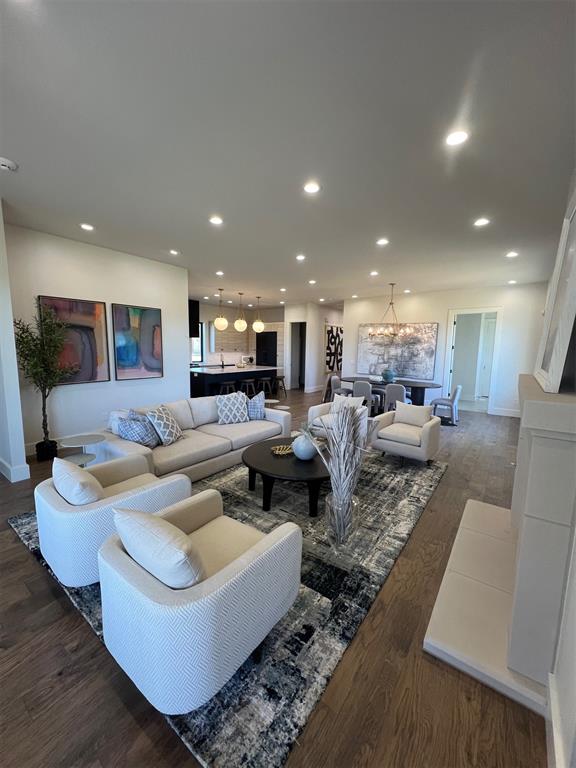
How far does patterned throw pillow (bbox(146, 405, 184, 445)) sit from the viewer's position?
129 inches

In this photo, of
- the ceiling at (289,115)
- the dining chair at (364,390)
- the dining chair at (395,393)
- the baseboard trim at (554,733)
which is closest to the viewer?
the baseboard trim at (554,733)

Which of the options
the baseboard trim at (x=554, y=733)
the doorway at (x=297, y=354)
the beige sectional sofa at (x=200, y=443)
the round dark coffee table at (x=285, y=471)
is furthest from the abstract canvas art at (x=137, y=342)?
the doorway at (x=297, y=354)

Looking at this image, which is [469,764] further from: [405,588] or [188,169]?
[188,169]

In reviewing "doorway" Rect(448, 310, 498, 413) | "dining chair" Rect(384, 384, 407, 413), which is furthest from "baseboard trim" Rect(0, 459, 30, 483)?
"doorway" Rect(448, 310, 498, 413)

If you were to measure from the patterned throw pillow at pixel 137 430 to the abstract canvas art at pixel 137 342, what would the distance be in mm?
2199

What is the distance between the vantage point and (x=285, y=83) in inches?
65.8

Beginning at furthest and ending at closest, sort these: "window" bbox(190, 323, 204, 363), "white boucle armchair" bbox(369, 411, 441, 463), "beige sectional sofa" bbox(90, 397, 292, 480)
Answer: "window" bbox(190, 323, 204, 363) → "white boucle armchair" bbox(369, 411, 441, 463) → "beige sectional sofa" bbox(90, 397, 292, 480)

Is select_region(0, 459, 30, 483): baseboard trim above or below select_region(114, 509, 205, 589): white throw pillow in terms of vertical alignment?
below

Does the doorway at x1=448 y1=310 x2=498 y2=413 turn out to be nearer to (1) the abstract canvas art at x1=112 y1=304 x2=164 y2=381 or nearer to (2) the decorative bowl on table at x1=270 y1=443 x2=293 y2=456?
(2) the decorative bowl on table at x1=270 y1=443 x2=293 y2=456

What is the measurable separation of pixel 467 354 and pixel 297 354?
5.33m

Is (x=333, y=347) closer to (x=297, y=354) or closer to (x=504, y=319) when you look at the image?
(x=297, y=354)

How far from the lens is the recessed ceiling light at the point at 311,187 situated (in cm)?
265

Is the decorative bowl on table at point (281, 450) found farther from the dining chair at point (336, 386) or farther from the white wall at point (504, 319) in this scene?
the white wall at point (504, 319)

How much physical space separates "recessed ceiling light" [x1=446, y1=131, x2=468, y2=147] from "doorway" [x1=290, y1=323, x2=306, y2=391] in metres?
8.43
